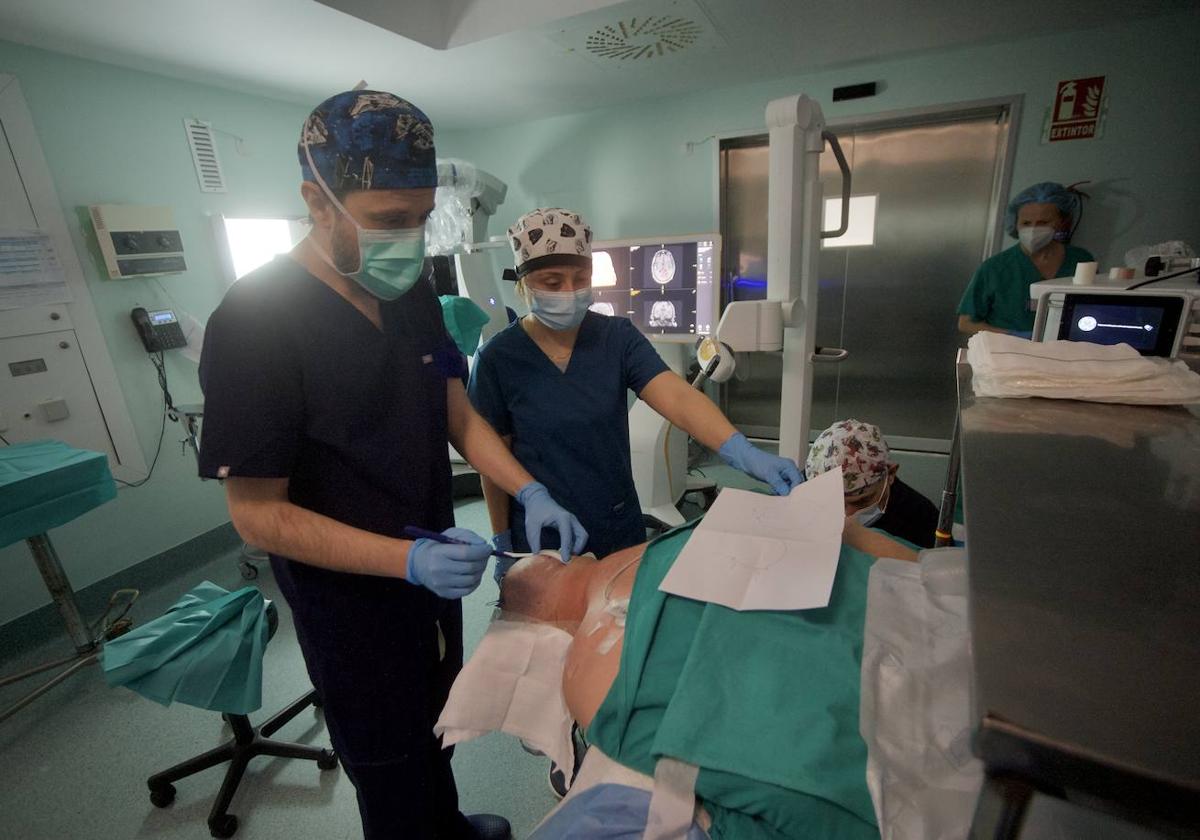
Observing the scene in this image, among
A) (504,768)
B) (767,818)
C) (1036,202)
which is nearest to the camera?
(767,818)

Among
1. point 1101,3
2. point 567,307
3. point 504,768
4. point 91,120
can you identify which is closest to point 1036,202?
point 1101,3

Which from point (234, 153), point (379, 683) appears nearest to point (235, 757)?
point (379, 683)

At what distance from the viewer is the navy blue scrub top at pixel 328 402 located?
828 mm

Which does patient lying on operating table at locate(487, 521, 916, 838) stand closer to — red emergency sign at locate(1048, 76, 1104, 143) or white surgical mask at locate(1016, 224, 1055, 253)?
white surgical mask at locate(1016, 224, 1055, 253)

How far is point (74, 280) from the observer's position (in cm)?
240

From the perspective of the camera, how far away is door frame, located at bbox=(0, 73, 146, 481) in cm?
217

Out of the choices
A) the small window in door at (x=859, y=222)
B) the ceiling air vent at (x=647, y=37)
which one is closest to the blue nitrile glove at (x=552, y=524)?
the ceiling air vent at (x=647, y=37)

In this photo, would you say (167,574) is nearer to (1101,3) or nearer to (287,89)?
(287,89)

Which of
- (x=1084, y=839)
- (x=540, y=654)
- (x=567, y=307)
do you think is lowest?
(x=540, y=654)

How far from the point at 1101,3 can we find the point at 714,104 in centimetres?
179

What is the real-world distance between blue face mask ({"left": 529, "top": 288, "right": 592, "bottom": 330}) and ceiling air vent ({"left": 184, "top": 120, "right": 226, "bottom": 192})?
8.02 ft

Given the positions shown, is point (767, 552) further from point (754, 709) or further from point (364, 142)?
point (364, 142)

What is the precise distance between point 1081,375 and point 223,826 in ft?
7.05

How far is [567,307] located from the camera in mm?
1395
